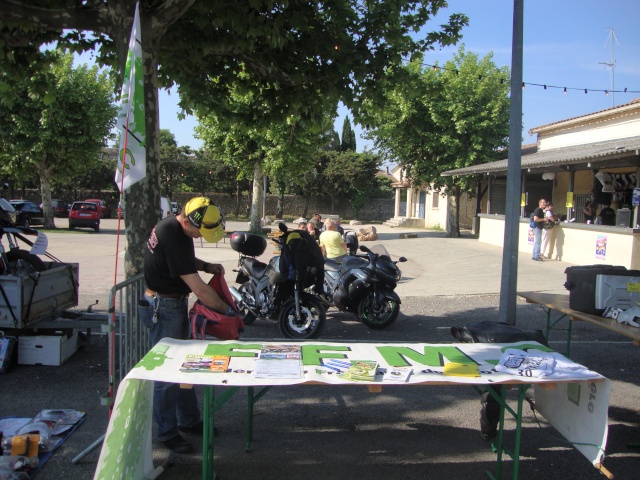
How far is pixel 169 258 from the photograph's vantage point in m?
3.97

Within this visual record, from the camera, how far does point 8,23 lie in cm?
563

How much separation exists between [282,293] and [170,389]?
3.51 meters

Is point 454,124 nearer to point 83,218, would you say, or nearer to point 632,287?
point 83,218

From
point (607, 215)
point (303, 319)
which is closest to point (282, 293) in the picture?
point (303, 319)

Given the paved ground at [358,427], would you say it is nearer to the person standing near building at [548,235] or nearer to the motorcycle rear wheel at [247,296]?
the motorcycle rear wheel at [247,296]

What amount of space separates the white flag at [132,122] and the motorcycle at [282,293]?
3168 mm

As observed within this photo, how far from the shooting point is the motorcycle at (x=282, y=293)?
285 inches

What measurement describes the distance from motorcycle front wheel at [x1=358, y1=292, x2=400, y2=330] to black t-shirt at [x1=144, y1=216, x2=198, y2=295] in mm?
4250

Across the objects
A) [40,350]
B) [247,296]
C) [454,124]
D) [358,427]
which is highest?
[454,124]

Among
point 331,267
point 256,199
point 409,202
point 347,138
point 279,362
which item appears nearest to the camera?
point 279,362

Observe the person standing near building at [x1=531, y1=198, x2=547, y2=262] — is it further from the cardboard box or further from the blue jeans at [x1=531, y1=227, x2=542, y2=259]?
the cardboard box

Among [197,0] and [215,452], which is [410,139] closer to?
[197,0]

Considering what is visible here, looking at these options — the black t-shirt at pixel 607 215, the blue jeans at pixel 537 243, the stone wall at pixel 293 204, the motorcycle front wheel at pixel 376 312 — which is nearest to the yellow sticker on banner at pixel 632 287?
the motorcycle front wheel at pixel 376 312

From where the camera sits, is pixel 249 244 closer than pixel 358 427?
No
